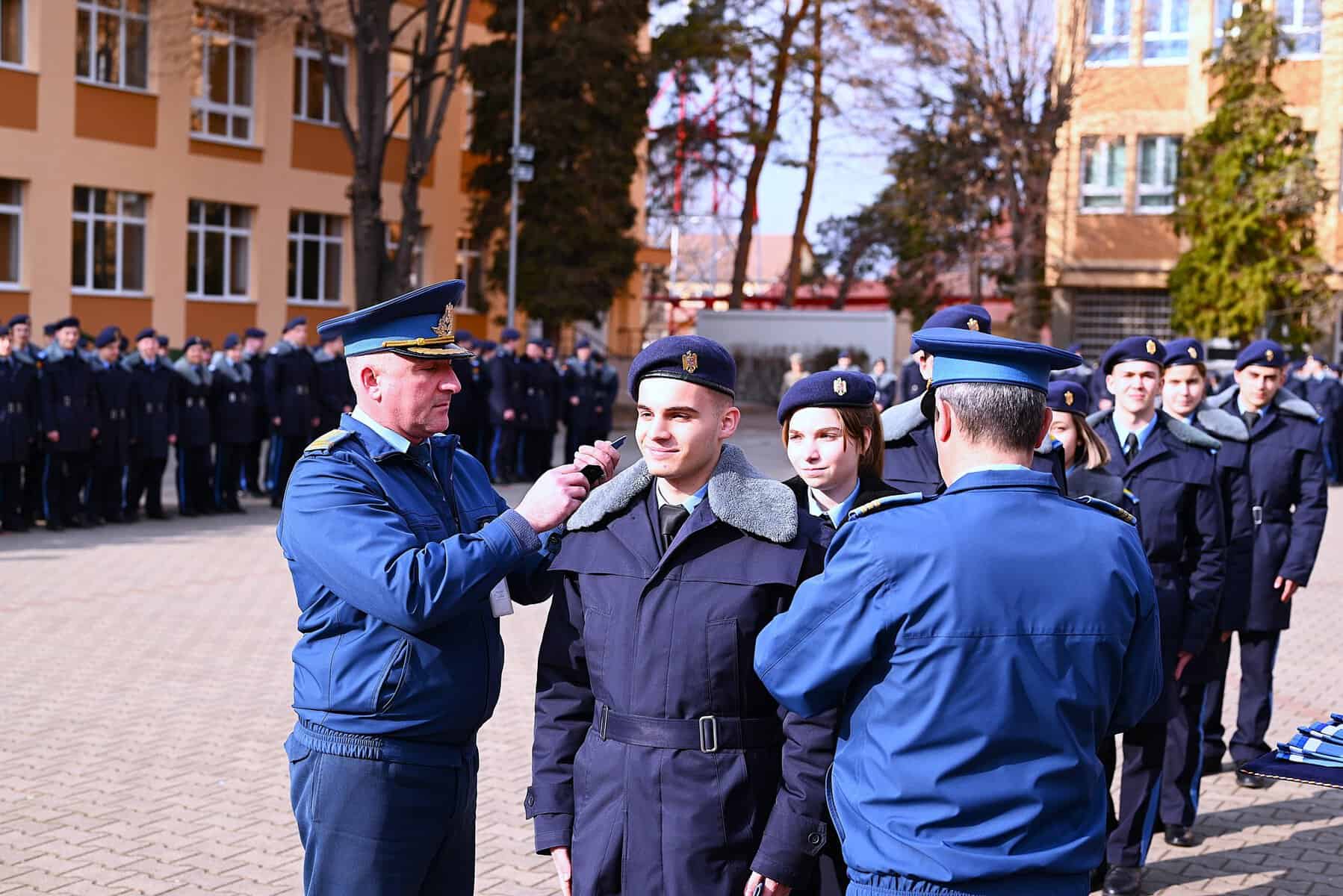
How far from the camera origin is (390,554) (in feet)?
10.9

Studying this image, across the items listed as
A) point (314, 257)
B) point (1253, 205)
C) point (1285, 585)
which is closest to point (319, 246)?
point (314, 257)

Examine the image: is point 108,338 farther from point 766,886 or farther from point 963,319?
point 766,886

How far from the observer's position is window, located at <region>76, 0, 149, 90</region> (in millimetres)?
26625

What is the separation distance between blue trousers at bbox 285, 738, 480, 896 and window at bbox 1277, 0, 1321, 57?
36721 mm

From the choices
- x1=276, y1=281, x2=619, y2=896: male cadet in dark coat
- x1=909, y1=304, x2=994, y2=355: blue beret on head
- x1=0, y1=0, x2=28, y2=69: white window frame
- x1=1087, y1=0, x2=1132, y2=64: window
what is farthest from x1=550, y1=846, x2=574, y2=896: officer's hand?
x1=1087, y1=0, x2=1132, y2=64: window

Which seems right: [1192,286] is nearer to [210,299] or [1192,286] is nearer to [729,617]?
[210,299]

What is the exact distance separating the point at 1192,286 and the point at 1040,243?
598 cm

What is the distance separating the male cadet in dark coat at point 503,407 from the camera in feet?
71.2

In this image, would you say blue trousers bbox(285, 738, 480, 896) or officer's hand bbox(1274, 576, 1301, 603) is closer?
blue trousers bbox(285, 738, 480, 896)

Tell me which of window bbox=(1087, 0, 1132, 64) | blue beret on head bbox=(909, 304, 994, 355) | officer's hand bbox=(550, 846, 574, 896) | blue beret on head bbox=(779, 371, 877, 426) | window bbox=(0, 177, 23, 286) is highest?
window bbox=(1087, 0, 1132, 64)

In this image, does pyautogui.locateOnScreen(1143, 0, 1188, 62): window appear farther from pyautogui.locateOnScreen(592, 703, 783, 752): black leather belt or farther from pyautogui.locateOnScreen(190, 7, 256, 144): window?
pyautogui.locateOnScreen(592, 703, 783, 752): black leather belt

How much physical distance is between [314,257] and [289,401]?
49.3 feet

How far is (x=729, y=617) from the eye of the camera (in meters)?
3.36


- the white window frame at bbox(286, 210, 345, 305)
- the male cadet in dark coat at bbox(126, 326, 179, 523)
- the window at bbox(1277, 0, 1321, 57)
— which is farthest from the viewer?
the window at bbox(1277, 0, 1321, 57)
